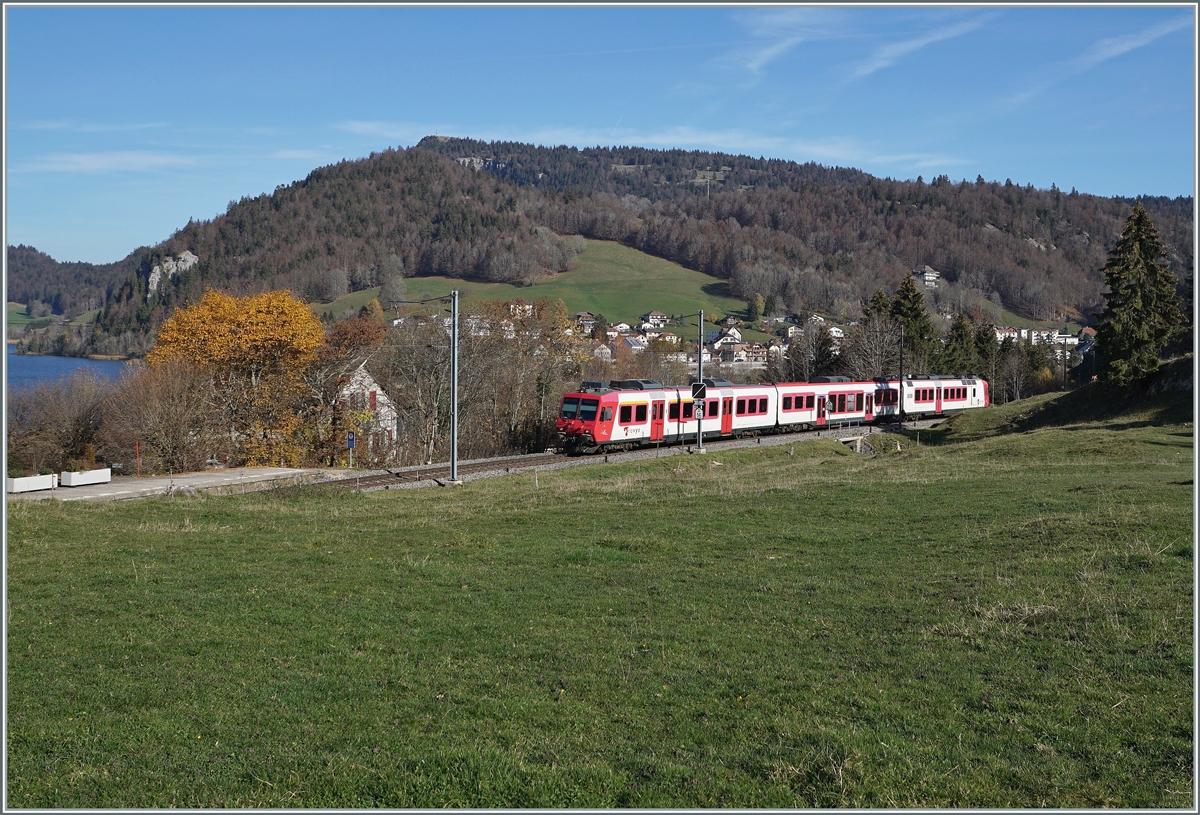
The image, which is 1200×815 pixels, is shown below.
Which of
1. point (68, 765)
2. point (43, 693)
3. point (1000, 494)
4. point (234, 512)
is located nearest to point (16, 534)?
point (234, 512)

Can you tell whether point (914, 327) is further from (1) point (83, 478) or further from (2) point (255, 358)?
(1) point (83, 478)

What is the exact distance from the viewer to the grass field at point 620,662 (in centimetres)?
636

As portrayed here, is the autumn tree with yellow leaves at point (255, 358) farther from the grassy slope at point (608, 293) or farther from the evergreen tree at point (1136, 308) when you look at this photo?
the grassy slope at point (608, 293)

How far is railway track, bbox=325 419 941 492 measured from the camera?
101ft

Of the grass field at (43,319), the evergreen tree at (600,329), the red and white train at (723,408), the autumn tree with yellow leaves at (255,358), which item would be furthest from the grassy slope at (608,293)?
the autumn tree with yellow leaves at (255,358)

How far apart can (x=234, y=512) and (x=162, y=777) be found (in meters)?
17.1

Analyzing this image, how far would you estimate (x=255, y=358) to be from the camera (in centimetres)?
4981

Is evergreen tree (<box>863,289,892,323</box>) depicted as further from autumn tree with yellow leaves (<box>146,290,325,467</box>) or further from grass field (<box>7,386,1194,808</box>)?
grass field (<box>7,386,1194,808</box>)

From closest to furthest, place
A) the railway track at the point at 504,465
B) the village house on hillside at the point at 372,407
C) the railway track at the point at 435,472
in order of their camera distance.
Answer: the railway track at the point at 435,472
the railway track at the point at 504,465
the village house on hillside at the point at 372,407

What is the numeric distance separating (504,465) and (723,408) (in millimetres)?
13307

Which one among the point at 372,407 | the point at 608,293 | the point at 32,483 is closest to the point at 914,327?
the point at 372,407

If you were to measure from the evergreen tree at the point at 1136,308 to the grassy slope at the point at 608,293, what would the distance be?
97.6m

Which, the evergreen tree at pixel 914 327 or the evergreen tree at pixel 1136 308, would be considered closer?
the evergreen tree at pixel 1136 308

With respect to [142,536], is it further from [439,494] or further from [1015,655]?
[1015,655]
